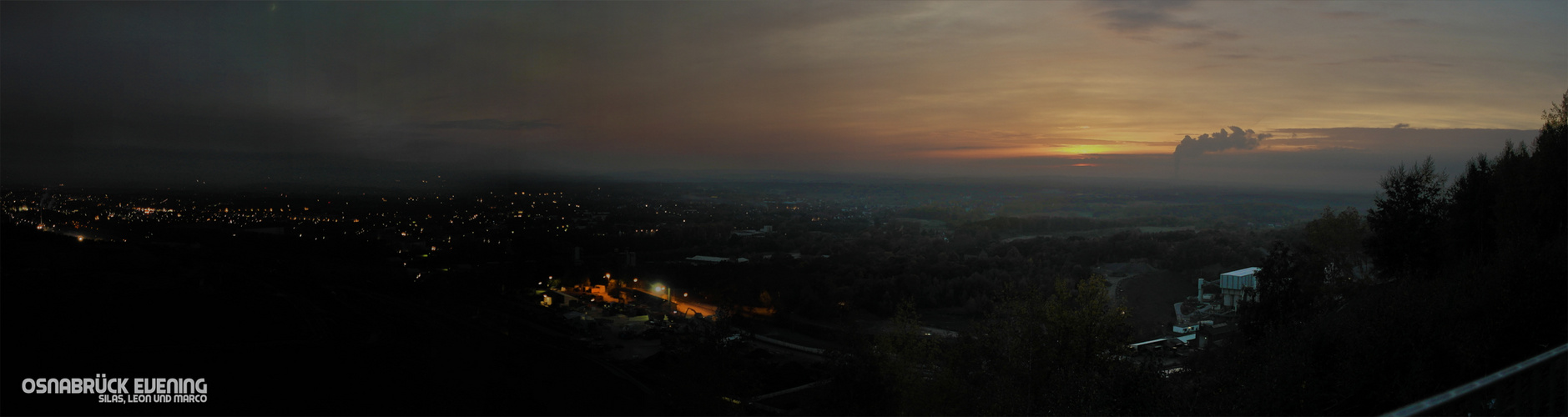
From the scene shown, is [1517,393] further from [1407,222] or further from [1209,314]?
[1209,314]

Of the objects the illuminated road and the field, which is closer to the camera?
the illuminated road

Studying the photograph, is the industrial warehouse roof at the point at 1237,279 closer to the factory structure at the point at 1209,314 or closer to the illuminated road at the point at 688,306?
the factory structure at the point at 1209,314

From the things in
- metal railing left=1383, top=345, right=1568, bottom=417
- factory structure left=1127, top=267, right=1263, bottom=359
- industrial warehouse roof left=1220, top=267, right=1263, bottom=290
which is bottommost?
factory structure left=1127, top=267, right=1263, bottom=359

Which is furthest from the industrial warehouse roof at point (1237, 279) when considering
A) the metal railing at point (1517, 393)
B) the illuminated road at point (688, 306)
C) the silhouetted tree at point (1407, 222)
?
the metal railing at point (1517, 393)

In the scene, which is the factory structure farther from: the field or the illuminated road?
the illuminated road

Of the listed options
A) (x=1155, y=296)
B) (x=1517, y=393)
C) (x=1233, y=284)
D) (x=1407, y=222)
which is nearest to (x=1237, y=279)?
(x=1233, y=284)

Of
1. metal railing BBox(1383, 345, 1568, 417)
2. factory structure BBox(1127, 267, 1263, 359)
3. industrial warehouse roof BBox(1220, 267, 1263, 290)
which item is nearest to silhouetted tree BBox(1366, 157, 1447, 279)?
factory structure BBox(1127, 267, 1263, 359)

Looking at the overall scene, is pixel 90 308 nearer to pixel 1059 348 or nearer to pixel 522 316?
pixel 522 316

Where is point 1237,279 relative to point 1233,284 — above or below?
above
